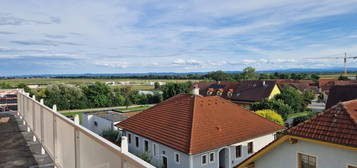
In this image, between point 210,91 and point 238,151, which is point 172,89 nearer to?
point 210,91

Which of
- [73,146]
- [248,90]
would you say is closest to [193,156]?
[73,146]

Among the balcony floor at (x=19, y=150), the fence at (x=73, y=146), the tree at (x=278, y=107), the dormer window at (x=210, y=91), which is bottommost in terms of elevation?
the tree at (x=278, y=107)

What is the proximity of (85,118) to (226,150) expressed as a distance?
18.3 meters

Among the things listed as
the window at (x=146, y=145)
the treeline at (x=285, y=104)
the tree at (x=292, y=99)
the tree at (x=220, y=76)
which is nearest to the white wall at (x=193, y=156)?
the window at (x=146, y=145)

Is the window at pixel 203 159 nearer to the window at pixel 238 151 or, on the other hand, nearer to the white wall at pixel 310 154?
the window at pixel 238 151

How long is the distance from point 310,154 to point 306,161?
1.27 feet

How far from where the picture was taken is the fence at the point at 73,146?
1825mm

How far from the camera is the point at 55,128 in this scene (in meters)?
3.87

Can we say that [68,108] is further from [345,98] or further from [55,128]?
[55,128]

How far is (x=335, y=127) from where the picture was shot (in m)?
7.01

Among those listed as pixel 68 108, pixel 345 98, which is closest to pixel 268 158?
pixel 345 98

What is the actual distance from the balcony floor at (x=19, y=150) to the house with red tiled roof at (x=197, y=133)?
25.5ft

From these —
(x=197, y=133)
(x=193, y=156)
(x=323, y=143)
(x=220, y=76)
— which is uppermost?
(x=220, y=76)

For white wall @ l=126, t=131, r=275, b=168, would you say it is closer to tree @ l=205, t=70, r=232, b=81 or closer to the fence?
the fence
